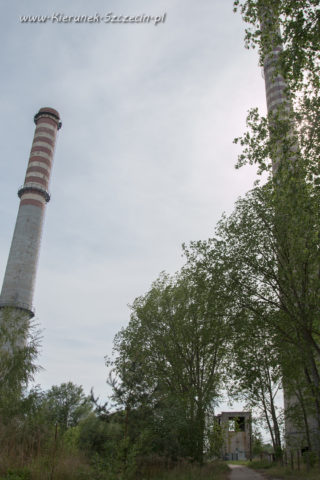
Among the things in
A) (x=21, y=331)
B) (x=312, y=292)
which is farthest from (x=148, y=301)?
(x=312, y=292)

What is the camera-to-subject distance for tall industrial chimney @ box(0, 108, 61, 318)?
44.5m

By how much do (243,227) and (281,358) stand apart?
7.16 m

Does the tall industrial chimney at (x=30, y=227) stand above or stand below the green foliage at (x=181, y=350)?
above

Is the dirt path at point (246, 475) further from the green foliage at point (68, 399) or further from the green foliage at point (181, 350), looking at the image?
the green foliage at point (68, 399)

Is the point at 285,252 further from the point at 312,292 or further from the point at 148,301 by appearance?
the point at 148,301

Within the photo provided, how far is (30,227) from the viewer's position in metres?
47.3

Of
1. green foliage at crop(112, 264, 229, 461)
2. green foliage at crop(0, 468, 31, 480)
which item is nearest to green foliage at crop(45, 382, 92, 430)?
green foliage at crop(112, 264, 229, 461)

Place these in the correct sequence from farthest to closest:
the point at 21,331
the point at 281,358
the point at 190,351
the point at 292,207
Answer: the point at 190,351, the point at 21,331, the point at 281,358, the point at 292,207

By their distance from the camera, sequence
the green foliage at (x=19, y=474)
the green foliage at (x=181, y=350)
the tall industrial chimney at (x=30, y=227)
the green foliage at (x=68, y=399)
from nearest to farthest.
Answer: the green foliage at (x=19, y=474) < the green foliage at (x=181, y=350) < the tall industrial chimney at (x=30, y=227) < the green foliage at (x=68, y=399)

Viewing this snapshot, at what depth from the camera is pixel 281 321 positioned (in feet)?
58.2

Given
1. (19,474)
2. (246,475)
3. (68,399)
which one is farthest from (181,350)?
(68,399)

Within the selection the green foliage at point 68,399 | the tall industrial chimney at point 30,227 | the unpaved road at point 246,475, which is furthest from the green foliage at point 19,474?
the green foliage at point 68,399

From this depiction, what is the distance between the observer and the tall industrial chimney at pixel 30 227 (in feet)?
146

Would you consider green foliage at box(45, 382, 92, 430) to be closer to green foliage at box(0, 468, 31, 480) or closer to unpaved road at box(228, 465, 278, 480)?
unpaved road at box(228, 465, 278, 480)
